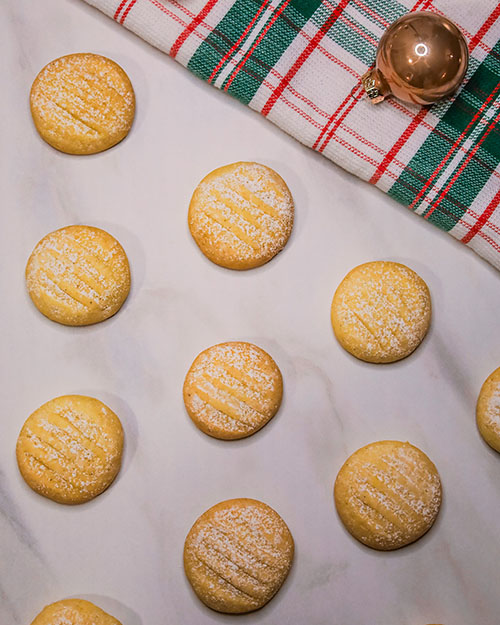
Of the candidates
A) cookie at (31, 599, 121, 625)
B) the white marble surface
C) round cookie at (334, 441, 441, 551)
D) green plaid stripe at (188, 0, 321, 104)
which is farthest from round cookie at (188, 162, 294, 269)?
cookie at (31, 599, 121, 625)

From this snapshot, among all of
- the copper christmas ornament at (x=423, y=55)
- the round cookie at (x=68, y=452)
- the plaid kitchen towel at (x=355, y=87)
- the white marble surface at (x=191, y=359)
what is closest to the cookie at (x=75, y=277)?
the white marble surface at (x=191, y=359)

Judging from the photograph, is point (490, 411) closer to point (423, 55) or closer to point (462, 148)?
point (462, 148)

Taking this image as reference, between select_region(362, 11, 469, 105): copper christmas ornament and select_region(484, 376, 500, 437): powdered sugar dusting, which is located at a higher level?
select_region(362, 11, 469, 105): copper christmas ornament

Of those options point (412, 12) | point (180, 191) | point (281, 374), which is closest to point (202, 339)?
point (281, 374)

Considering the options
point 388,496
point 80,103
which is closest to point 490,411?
point 388,496

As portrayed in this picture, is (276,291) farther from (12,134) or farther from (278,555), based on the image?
(12,134)

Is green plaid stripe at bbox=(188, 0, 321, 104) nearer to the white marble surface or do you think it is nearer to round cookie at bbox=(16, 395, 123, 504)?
the white marble surface
